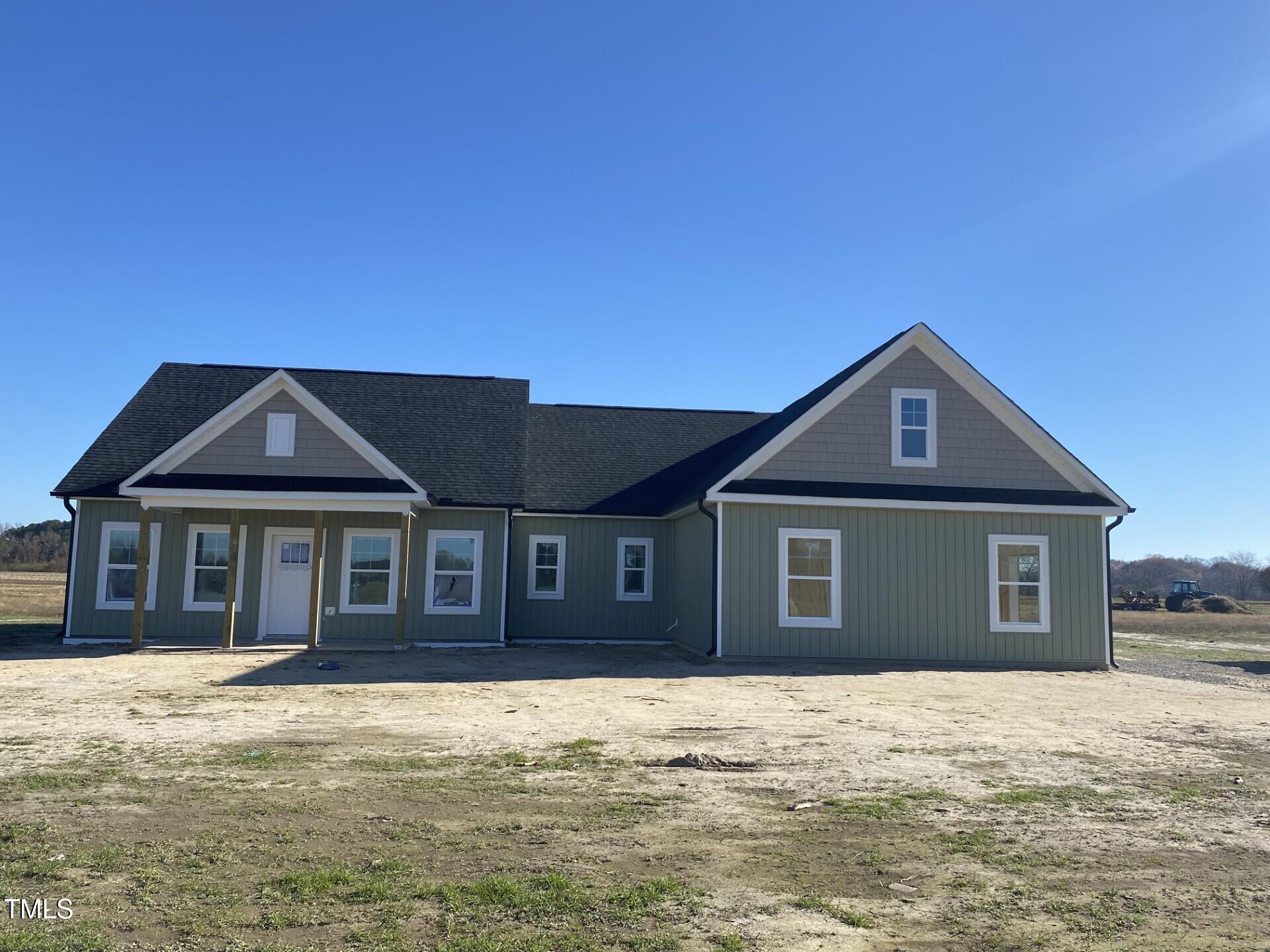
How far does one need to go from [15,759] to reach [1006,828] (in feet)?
25.8

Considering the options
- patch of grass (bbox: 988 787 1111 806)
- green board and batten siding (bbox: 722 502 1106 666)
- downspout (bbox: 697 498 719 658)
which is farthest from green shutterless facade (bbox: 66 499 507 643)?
patch of grass (bbox: 988 787 1111 806)

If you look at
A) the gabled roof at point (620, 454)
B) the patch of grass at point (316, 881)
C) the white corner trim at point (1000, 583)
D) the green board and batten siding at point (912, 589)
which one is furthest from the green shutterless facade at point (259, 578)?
the patch of grass at point (316, 881)

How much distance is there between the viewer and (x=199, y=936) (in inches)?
168

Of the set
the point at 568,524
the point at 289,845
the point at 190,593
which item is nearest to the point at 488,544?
the point at 568,524

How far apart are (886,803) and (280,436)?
1462 centimetres

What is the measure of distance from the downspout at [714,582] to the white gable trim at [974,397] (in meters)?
1.51

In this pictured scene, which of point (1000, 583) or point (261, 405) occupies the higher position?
point (261, 405)

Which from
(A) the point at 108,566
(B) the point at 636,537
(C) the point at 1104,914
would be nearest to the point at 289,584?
(A) the point at 108,566

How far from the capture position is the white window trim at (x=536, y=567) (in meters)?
20.8

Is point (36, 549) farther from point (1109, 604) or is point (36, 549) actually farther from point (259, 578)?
point (1109, 604)

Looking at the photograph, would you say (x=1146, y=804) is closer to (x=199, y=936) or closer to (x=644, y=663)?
(x=199, y=936)

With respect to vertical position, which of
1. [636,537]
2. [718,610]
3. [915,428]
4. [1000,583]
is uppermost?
[915,428]

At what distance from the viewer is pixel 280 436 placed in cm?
1830

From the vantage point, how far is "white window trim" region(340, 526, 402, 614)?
63.1 feet
